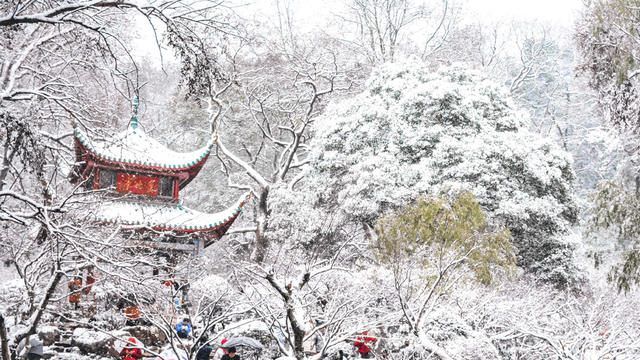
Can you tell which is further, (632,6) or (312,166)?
(312,166)

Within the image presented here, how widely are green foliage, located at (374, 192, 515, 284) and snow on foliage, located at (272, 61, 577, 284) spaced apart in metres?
1.78

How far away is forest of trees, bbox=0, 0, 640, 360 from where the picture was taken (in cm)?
491

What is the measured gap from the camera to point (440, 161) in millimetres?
13305

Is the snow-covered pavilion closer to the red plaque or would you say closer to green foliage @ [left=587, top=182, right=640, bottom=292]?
the red plaque

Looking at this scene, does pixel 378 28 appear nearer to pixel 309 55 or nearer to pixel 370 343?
pixel 309 55

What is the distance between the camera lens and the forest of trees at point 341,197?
4.91 metres

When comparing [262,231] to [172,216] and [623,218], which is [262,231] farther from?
[623,218]

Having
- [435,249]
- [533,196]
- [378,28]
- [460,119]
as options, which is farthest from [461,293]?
[378,28]

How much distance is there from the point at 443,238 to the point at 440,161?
3.86 meters

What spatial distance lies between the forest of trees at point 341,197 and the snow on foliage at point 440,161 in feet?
0.18

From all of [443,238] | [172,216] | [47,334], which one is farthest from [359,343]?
[172,216]

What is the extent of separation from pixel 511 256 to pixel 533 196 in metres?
3.09

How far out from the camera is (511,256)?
10.7 m

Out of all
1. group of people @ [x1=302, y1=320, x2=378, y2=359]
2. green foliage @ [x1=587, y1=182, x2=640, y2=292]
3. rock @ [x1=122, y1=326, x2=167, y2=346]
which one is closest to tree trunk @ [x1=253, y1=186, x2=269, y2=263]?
rock @ [x1=122, y1=326, x2=167, y2=346]
